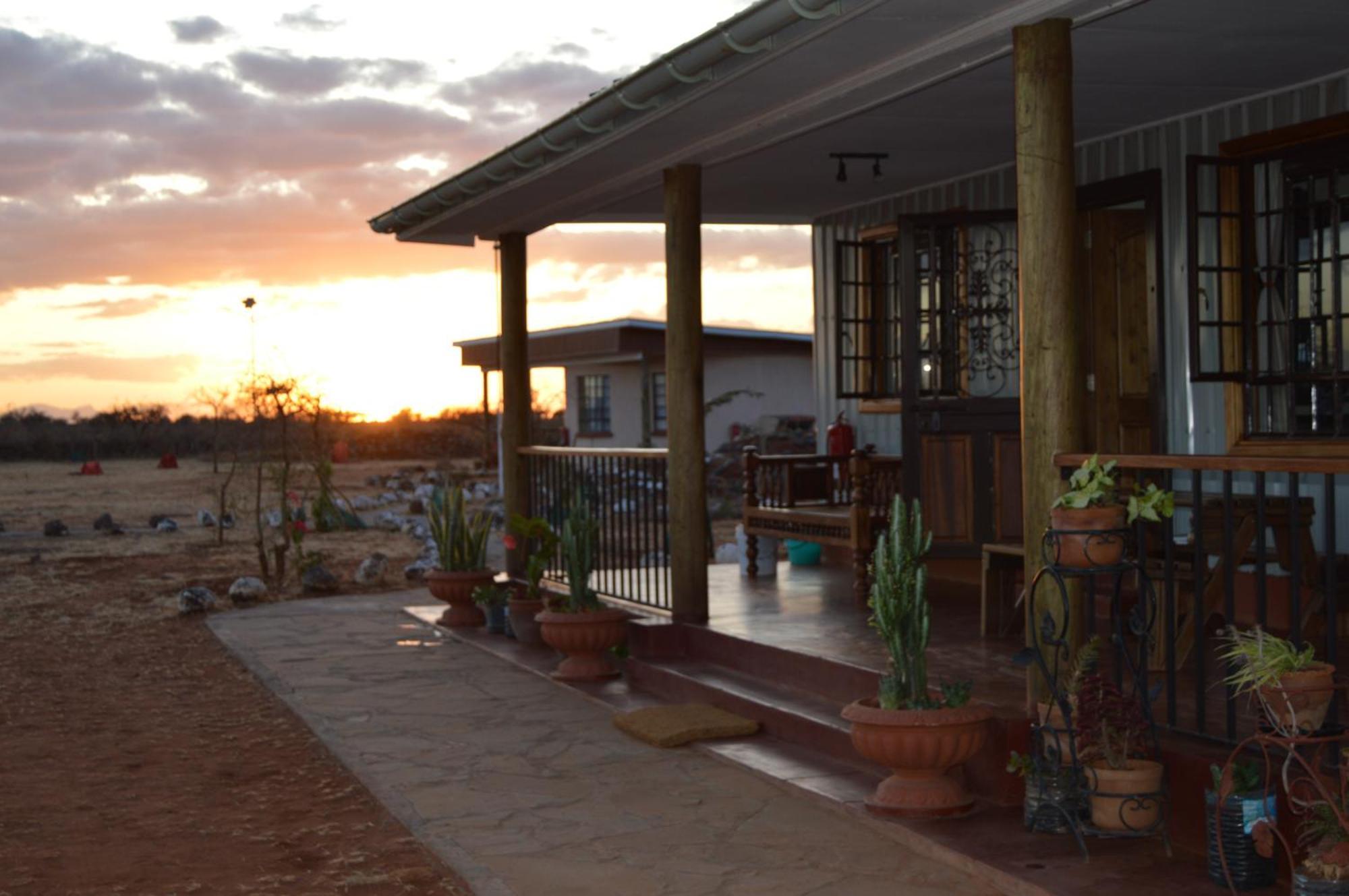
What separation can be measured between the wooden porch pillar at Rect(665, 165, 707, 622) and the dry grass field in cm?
223

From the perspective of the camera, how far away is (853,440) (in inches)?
433

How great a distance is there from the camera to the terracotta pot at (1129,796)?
4.72m

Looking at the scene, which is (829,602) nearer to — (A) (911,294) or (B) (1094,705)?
(A) (911,294)

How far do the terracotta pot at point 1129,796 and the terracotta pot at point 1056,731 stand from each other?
15cm

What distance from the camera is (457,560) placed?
11047 millimetres

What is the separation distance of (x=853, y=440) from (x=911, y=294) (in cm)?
250

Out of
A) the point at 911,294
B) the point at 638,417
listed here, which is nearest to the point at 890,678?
the point at 911,294

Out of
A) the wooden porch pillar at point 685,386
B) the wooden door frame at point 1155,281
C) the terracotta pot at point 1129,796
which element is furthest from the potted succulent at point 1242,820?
the wooden porch pillar at point 685,386

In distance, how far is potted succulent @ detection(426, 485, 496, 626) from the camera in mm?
10852

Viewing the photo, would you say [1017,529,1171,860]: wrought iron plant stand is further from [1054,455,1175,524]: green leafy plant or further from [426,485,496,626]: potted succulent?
[426,485,496,626]: potted succulent

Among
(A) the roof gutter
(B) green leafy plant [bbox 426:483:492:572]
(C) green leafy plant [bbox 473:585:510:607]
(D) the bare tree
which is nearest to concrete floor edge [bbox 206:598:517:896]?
(C) green leafy plant [bbox 473:585:510:607]

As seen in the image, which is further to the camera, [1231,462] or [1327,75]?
[1327,75]

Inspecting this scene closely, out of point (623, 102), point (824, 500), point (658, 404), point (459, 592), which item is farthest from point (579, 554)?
point (658, 404)

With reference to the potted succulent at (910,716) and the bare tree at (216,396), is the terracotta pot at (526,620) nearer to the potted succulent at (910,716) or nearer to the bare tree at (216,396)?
the potted succulent at (910,716)
